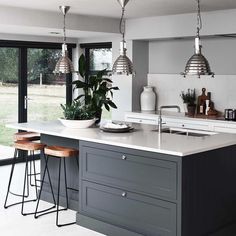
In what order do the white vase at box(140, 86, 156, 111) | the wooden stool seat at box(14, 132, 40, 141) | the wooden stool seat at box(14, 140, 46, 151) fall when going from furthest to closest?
1. the white vase at box(140, 86, 156, 111)
2. the wooden stool seat at box(14, 132, 40, 141)
3. the wooden stool seat at box(14, 140, 46, 151)

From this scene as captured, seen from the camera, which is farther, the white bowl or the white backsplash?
the white backsplash

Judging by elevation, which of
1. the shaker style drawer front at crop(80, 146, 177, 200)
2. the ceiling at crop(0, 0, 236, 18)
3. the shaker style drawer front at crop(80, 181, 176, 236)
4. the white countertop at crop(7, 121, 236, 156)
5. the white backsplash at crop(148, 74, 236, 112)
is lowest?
the shaker style drawer front at crop(80, 181, 176, 236)

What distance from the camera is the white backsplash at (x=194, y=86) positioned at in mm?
6871

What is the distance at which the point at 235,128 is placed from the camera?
611 cm

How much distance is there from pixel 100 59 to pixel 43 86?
117 cm

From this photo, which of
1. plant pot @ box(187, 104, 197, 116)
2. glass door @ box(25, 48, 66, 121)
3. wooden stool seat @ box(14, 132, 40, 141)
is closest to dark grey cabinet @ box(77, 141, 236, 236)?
wooden stool seat @ box(14, 132, 40, 141)

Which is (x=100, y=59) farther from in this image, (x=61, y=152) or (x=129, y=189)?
(x=129, y=189)

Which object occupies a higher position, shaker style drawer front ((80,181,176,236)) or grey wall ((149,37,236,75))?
grey wall ((149,37,236,75))

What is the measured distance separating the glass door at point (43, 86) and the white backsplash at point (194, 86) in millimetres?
1863

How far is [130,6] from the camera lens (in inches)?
236

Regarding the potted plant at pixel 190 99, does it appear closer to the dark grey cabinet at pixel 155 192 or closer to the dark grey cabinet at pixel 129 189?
the dark grey cabinet at pixel 155 192

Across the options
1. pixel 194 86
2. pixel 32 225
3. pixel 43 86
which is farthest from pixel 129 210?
pixel 43 86

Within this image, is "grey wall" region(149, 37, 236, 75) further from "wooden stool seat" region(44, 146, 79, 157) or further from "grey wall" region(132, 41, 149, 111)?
"wooden stool seat" region(44, 146, 79, 157)

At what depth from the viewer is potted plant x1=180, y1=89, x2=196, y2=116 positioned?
7.13 metres
